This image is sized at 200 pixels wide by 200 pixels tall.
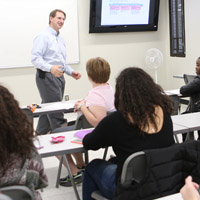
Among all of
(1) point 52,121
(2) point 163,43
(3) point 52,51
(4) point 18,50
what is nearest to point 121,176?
(1) point 52,121

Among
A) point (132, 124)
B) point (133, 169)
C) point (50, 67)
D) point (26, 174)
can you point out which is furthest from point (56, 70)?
point (26, 174)

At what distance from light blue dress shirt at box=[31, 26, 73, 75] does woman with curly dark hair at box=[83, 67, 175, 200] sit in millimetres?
2351

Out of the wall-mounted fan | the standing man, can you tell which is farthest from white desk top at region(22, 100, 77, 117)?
the wall-mounted fan

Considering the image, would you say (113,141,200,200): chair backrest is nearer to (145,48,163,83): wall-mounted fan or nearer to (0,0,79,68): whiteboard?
(145,48,163,83): wall-mounted fan

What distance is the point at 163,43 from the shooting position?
715 centimetres

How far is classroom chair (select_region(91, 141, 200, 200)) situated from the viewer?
5.72 ft

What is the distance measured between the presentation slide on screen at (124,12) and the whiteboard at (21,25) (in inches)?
28.2

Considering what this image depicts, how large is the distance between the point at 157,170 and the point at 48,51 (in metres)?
3.10

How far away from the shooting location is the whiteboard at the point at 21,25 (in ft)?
18.7

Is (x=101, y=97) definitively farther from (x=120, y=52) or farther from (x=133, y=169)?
(x=120, y=52)

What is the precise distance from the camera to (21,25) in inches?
229

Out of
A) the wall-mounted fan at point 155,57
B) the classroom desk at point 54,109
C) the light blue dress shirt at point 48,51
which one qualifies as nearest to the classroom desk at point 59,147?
the classroom desk at point 54,109

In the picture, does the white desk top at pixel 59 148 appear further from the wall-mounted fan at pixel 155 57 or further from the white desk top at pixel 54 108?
the wall-mounted fan at pixel 155 57

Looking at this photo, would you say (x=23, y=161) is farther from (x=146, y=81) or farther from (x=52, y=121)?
(x=52, y=121)
